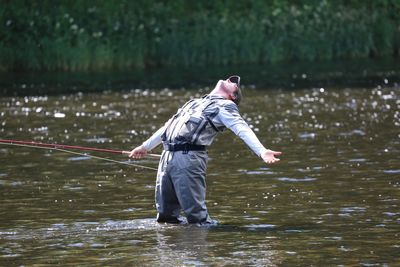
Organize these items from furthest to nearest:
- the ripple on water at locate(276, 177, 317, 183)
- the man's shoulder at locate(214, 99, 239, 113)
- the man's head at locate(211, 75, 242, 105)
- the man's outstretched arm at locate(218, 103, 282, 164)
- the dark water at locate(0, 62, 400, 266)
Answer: the ripple on water at locate(276, 177, 317, 183) → the man's head at locate(211, 75, 242, 105) → the man's shoulder at locate(214, 99, 239, 113) → the man's outstretched arm at locate(218, 103, 282, 164) → the dark water at locate(0, 62, 400, 266)

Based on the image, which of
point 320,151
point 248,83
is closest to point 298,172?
point 320,151

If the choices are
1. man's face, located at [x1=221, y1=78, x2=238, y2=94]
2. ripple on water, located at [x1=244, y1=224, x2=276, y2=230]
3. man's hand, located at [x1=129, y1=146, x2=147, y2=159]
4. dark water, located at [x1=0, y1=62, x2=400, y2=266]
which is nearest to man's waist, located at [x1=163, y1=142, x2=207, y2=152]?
man's hand, located at [x1=129, y1=146, x2=147, y2=159]

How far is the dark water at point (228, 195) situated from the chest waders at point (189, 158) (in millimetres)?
301

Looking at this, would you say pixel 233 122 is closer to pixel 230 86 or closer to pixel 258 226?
pixel 230 86

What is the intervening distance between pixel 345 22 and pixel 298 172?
27.8m

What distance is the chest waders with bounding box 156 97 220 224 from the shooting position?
43.8ft

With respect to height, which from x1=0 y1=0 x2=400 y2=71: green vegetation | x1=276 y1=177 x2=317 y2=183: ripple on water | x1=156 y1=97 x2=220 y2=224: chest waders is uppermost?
x1=0 y1=0 x2=400 y2=71: green vegetation

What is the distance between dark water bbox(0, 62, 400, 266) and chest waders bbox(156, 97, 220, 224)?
30 cm

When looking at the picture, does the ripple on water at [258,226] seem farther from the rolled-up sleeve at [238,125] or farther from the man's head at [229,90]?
the man's head at [229,90]

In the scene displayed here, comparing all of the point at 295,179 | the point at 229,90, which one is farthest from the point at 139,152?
the point at 295,179

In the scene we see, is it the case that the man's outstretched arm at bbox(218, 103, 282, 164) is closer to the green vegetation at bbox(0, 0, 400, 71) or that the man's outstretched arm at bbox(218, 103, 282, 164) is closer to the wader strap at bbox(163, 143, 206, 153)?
the wader strap at bbox(163, 143, 206, 153)

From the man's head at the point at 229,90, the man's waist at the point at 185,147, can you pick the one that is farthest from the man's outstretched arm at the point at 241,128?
the man's waist at the point at 185,147

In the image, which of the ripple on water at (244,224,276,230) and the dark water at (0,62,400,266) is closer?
the dark water at (0,62,400,266)

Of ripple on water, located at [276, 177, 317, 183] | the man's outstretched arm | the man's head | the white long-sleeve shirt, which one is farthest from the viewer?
ripple on water, located at [276, 177, 317, 183]
